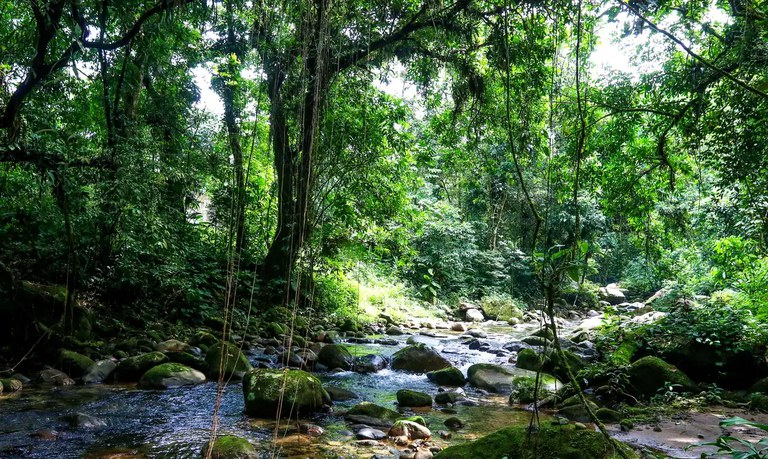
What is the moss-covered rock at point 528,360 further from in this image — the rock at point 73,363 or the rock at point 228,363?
the rock at point 73,363

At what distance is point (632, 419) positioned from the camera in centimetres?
479

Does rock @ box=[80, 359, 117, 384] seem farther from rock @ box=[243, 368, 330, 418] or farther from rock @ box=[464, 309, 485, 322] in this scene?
rock @ box=[464, 309, 485, 322]

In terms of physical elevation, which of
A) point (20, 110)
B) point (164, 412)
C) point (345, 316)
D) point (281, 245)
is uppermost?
point (20, 110)

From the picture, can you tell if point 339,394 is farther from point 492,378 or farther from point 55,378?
point 55,378

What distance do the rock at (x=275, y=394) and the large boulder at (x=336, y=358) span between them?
8.38 ft

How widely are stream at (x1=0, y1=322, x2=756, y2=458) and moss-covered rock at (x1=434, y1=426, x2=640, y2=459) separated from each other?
3.76ft

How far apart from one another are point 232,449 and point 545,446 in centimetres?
223

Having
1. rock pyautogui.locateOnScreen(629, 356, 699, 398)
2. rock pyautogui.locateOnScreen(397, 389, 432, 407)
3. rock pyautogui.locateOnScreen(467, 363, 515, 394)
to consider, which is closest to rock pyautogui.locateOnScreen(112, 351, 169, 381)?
rock pyautogui.locateOnScreen(397, 389, 432, 407)

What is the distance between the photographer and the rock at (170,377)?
5.57m

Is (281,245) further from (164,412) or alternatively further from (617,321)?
(617,321)

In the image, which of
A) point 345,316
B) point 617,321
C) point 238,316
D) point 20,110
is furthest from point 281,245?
point 617,321

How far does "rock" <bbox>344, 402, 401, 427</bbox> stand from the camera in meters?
4.66

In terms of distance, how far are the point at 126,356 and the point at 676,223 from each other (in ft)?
29.7

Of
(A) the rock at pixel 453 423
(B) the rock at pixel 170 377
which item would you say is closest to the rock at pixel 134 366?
(B) the rock at pixel 170 377
